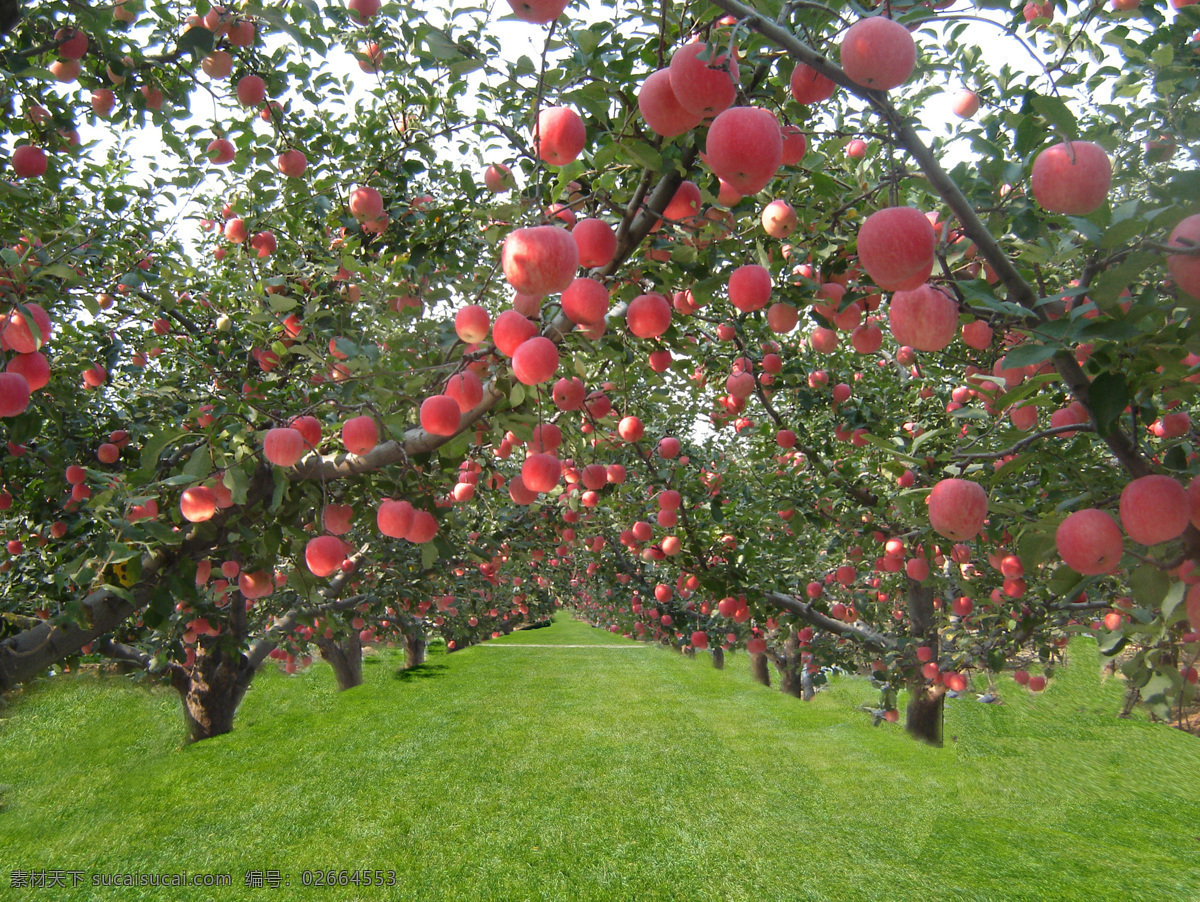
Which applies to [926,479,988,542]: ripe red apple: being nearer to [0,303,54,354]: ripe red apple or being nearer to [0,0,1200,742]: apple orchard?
[0,0,1200,742]: apple orchard

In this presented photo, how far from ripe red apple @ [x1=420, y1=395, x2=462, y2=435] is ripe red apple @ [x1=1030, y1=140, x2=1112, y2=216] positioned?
5.50ft

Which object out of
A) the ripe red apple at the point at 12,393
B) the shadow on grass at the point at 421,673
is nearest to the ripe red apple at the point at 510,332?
the ripe red apple at the point at 12,393

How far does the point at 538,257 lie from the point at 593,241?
→ 29 centimetres

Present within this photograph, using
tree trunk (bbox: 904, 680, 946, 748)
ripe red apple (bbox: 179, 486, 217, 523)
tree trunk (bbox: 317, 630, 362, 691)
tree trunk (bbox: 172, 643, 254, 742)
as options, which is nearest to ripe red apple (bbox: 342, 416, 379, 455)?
ripe red apple (bbox: 179, 486, 217, 523)

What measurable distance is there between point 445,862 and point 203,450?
13.4 ft

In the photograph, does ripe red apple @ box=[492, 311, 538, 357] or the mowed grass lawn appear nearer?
ripe red apple @ box=[492, 311, 538, 357]

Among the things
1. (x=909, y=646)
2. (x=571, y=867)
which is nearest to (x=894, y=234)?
(x=571, y=867)

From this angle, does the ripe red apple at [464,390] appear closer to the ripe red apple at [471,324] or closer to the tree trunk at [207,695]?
the ripe red apple at [471,324]

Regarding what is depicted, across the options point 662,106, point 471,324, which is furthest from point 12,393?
point 662,106

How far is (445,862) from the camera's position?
4738mm

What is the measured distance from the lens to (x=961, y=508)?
1736 millimetres

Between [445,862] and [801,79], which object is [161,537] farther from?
[445,862]

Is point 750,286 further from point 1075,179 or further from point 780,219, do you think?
point 1075,179

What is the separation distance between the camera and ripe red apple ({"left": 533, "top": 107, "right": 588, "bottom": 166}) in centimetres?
143
